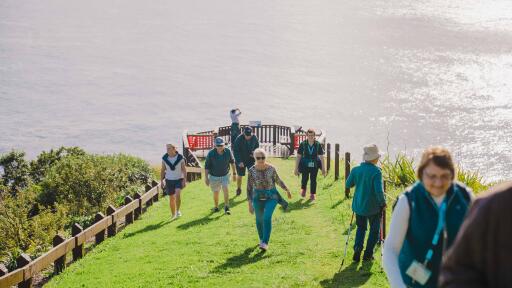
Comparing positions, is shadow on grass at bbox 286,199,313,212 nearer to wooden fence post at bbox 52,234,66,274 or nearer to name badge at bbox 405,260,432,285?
wooden fence post at bbox 52,234,66,274

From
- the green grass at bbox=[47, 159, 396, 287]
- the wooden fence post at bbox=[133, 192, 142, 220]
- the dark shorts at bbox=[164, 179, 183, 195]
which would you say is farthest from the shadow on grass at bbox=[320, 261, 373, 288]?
the wooden fence post at bbox=[133, 192, 142, 220]

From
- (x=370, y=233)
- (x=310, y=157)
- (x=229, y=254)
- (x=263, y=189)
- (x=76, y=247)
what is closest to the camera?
(x=370, y=233)

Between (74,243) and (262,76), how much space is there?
7070 centimetres

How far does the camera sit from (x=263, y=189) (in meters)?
11.3

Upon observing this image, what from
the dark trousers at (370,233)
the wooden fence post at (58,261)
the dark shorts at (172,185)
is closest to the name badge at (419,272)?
the dark trousers at (370,233)

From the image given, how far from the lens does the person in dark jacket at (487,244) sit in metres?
2.36

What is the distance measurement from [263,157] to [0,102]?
223 ft

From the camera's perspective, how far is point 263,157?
11.1 metres

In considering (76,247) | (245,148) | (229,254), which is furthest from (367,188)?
(245,148)

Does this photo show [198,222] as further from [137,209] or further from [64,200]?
[64,200]

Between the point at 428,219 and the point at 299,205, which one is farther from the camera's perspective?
the point at 299,205

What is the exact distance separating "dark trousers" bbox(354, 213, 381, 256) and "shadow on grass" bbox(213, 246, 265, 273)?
181cm

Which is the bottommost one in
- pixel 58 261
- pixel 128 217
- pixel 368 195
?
pixel 58 261

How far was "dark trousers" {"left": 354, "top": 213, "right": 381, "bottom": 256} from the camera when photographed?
10.2m
